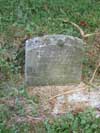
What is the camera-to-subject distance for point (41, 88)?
4.68 m

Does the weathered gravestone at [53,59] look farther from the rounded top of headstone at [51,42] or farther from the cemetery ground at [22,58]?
the cemetery ground at [22,58]

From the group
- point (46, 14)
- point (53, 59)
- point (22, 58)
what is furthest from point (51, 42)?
point (46, 14)

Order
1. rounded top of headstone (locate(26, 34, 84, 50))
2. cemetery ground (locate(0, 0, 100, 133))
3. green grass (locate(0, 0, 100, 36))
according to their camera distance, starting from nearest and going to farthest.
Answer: cemetery ground (locate(0, 0, 100, 133))
rounded top of headstone (locate(26, 34, 84, 50))
green grass (locate(0, 0, 100, 36))

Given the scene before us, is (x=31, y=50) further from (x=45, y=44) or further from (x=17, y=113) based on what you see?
(x=17, y=113)

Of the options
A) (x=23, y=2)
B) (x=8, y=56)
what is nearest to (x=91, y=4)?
(x=23, y=2)

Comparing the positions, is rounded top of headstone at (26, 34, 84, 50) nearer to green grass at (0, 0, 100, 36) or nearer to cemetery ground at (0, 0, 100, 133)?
cemetery ground at (0, 0, 100, 133)

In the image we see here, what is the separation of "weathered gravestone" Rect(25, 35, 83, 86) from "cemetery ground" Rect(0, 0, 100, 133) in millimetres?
177

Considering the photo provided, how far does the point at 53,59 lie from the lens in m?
4.65

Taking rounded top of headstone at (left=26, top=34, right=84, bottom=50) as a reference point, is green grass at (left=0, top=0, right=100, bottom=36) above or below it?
above

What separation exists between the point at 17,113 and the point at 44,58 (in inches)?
27.8

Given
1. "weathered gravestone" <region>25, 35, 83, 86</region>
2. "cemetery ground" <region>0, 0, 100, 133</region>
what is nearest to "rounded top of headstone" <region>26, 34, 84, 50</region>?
"weathered gravestone" <region>25, 35, 83, 86</region>

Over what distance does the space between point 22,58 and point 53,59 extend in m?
0.48

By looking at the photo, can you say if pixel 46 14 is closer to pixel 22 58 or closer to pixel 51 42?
pixel 22 58

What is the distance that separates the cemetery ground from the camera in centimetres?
406
